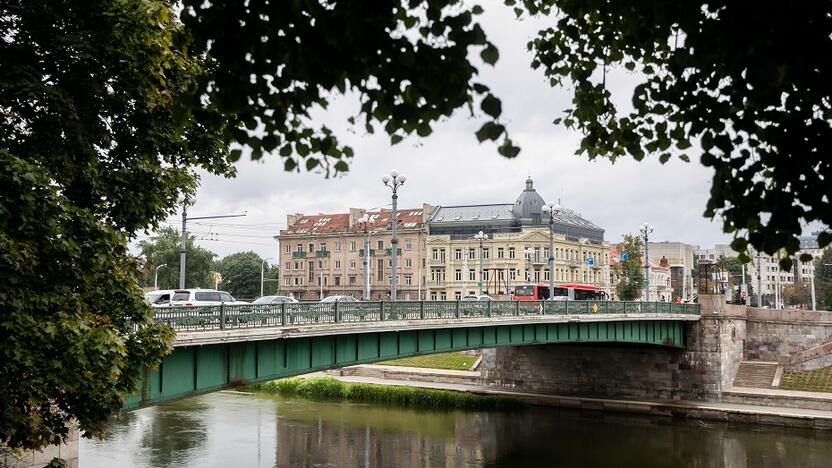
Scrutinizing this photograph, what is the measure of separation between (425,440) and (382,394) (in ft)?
37.4

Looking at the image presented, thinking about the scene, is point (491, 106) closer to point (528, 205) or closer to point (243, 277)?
point (528, 205)

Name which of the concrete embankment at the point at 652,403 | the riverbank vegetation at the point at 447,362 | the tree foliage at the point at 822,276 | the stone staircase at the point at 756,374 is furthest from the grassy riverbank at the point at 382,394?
the tree foliage at the point at 822,276

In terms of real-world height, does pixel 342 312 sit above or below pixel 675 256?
below

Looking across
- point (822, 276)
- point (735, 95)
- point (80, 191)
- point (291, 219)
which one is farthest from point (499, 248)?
point (735, 95)

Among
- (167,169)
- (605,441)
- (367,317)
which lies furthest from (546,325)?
(167,169)

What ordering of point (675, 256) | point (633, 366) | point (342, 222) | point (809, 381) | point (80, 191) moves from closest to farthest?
point (80, 191) → point (809, 381) → point (633, 366) → point (342, 222) → point (675, 256)

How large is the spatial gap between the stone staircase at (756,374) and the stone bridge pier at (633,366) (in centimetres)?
60

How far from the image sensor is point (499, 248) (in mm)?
90562

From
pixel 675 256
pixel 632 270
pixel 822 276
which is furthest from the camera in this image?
pixel 675 256

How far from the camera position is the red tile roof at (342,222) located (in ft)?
315

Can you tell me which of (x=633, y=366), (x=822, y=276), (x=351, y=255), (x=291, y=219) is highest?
(x=291, y=219)

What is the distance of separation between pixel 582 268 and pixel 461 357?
45.0 m

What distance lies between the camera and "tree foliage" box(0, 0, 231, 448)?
10.0 metres

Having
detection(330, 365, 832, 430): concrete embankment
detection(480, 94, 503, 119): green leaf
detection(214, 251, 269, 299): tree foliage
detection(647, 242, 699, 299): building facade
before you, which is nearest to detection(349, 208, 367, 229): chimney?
detection(214, 251, 269, 299): tree foliage
